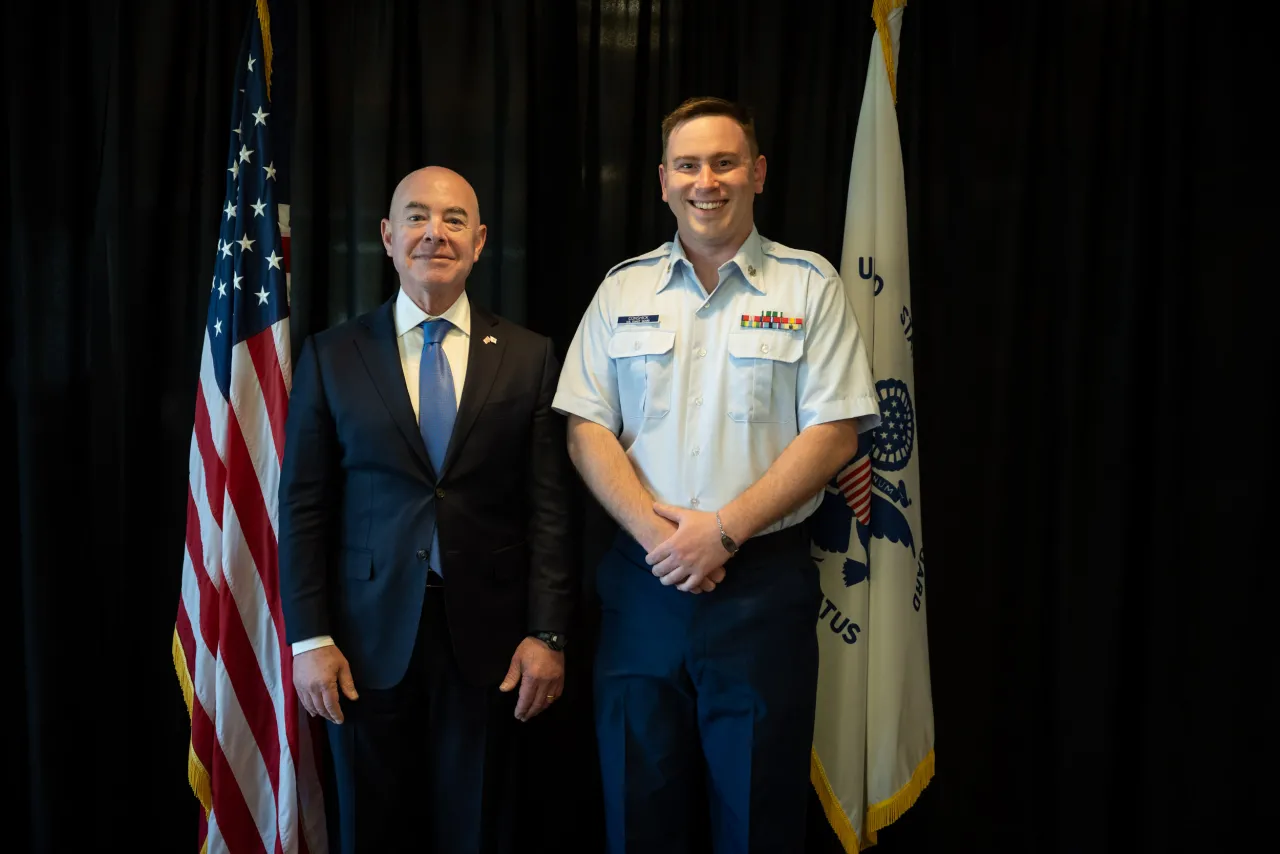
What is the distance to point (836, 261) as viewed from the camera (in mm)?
2398

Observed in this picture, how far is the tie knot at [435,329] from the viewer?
1.80m

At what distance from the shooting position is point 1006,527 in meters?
2.45

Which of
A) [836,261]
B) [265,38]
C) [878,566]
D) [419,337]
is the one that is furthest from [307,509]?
[836,261]

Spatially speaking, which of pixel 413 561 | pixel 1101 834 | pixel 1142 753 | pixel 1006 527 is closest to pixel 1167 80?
pixel 1006 527

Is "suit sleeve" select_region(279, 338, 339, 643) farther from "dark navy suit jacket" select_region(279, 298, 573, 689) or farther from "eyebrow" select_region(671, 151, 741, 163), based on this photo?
"eyebrow" select_region(671, 151, 741, 163)

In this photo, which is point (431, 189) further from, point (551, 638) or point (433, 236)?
point (551, 638)

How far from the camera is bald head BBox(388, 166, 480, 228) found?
1805mm

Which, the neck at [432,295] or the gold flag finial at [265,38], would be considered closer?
the neck at [432,295]

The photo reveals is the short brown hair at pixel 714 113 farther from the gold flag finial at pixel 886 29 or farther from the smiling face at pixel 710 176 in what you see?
the gold flag finial at pixel 886 29

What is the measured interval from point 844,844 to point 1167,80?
7.31 feet

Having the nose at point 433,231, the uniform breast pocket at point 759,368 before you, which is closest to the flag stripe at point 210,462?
the nose at point 433,231

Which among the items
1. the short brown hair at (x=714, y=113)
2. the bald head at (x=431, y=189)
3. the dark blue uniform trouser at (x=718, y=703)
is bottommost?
the dark blue uniform trouser at (x=718, y=703)

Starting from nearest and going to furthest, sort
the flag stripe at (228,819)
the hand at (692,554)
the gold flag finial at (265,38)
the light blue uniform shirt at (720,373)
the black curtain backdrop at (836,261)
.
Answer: the hand at (692,554) < the light blue uniform shirt at (720,373) < the flag stripe at (228,819) < the gold flag finial at (265,38) < the black curtain backdrop at (836,261)

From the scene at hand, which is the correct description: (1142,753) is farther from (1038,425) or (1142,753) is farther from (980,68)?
(980,68)
